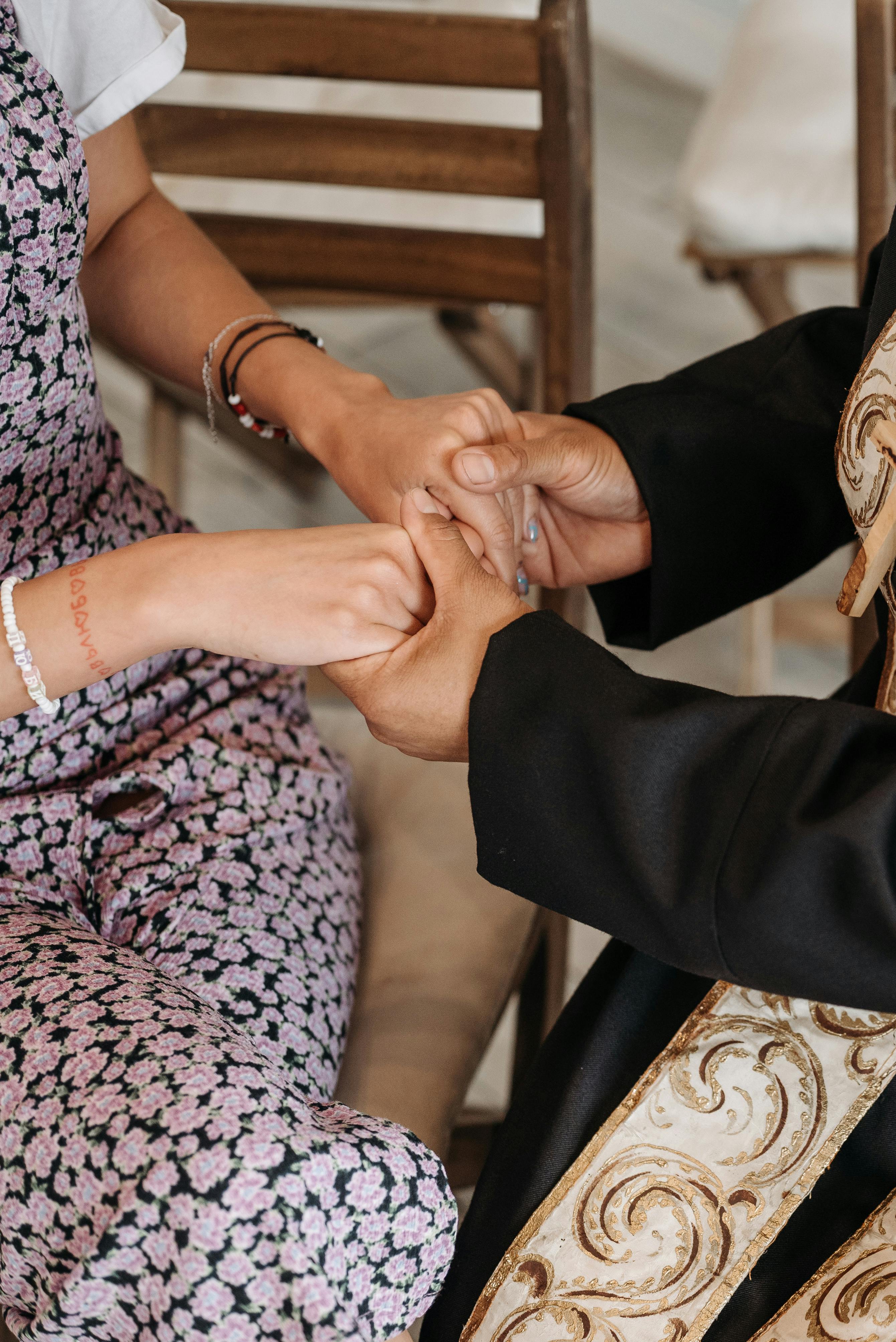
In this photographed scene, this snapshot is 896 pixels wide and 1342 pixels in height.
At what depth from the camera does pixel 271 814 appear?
76 centimetres

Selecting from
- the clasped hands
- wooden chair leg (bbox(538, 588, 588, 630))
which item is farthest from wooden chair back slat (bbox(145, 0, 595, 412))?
the clasped hands

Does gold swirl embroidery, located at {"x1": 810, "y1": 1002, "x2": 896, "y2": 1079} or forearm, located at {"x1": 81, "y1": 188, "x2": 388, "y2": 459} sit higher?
forearm, located at {"x1": 81, "y1": 188, "x2": 388, "y2": 459}

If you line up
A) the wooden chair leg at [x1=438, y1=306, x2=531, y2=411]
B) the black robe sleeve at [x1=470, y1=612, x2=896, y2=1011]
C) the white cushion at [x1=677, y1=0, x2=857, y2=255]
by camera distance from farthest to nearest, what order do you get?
1. the wooden chair leg at [x1=438, y1=306, x2=531, y2=411]
2. the white cushion at [x1=677, y1=0, x2=857, y2=255]
3. the black robe sleeve at [x1=470, y1=612, x2=896, y2=1011]

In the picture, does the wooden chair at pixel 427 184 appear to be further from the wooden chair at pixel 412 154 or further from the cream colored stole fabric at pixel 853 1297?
the cream colored stole fabric at pixel 853 1297

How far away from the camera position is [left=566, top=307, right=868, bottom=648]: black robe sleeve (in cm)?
76

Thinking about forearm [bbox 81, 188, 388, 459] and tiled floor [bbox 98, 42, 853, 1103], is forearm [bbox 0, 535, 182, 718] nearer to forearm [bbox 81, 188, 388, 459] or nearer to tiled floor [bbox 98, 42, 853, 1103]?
forearm [bbox 81, 188, 388, 459]

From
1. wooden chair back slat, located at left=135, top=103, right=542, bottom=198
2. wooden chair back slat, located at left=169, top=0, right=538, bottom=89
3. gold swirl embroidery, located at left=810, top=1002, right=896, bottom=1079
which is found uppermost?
wooden chair back slat, located at left=169, top=0, right=538, bottom=89

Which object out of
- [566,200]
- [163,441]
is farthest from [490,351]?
[566,200]

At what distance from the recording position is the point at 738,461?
76cm

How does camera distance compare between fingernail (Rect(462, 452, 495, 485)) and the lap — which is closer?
the lap

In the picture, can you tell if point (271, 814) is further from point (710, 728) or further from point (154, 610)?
Result: point (710, 728)

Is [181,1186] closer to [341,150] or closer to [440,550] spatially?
[440,550]

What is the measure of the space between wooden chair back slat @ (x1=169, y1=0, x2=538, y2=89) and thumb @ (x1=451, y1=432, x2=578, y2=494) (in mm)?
400

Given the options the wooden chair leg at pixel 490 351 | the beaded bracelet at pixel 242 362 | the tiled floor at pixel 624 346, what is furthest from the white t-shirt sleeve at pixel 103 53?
the tiled floor at pixel 624 346
